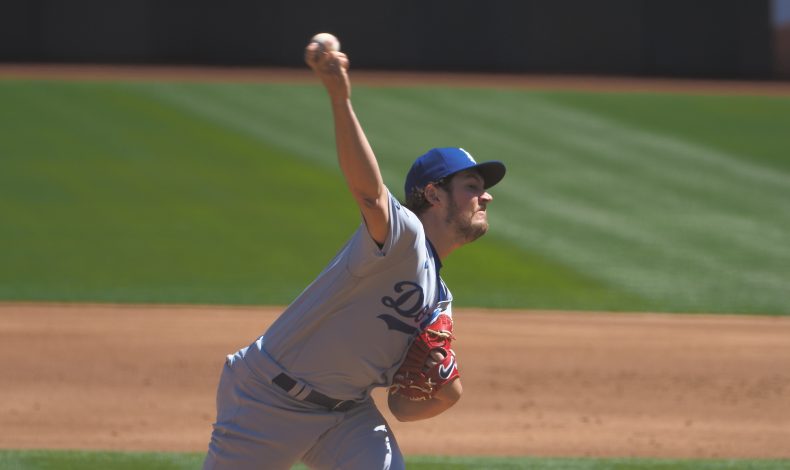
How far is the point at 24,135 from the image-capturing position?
18.3 metres


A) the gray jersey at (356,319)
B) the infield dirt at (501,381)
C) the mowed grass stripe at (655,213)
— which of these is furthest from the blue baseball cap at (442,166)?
the mowed grass stripe at (655,213)

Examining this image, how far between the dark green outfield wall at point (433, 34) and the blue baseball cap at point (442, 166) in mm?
21281

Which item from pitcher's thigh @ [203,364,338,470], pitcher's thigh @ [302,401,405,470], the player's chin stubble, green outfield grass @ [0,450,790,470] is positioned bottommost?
green outfield grass @ [0,450,790,470]

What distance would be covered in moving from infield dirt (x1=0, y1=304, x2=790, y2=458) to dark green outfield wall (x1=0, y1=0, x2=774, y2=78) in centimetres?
1455

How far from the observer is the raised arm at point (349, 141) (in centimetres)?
316

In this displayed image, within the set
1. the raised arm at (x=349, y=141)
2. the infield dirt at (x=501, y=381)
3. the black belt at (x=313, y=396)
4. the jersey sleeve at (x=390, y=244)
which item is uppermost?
the raised arm at (x=349, y=141)

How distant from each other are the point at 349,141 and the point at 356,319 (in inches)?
28.0

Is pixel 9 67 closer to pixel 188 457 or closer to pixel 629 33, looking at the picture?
pixel 629 33

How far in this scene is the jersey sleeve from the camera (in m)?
3.47

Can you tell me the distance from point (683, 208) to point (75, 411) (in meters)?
10.1

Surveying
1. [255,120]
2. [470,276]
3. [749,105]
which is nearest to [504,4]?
[749,105]

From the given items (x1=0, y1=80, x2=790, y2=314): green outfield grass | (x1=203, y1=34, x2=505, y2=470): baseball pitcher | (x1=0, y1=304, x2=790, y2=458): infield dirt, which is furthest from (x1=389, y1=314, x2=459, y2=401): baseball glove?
(x1=0, y1=80, x2=790, y2=314): green outfield grass

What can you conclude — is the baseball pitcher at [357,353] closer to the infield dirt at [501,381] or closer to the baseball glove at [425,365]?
the baseball glove at [425,365]

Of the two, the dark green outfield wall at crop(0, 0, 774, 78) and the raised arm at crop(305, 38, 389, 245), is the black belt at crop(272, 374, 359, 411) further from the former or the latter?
the dark green outfield wall at crop(0, 0, 774, 78)
